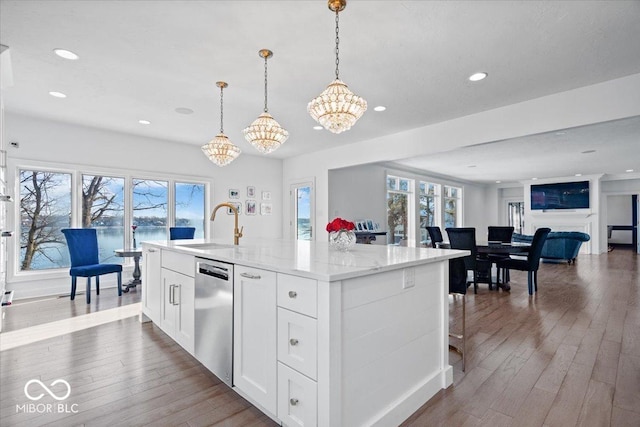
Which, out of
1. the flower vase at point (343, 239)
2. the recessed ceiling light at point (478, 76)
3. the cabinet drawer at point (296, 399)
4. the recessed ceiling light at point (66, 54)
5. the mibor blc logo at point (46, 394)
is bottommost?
the mibor blc logo at point (46, 394)

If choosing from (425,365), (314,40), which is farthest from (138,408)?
(314,40)

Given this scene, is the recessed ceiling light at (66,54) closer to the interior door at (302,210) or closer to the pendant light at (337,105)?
the pendant light at (337,105)

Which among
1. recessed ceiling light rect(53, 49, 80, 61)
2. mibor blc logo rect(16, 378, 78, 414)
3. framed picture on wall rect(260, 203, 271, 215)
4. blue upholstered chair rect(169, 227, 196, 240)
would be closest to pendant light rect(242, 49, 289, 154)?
recessed ceiling light rect(53, 49, 80, 61)

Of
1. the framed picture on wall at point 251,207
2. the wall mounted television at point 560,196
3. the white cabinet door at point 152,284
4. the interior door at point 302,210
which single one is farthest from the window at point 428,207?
the white cabinet door at point 152,284

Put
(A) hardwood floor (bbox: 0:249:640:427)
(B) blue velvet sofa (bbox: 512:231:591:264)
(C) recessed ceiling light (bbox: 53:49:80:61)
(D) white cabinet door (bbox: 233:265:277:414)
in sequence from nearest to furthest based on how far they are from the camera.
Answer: (D) white cabinet door (bbox: 233:265:277:414), (A) hardwood floor (bbox: 0:249:640:427), (C) recessed ceiling light (bbox: 53:49:80:61), (B) blue velvet sofa (bbox: 512:231:591:264)

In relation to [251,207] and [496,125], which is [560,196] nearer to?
[496,125]

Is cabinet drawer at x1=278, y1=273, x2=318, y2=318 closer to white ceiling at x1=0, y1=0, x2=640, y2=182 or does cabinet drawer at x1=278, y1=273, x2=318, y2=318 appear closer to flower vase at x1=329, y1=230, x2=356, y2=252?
flower vase at x1=329, y1=230, x2=356, y2=252

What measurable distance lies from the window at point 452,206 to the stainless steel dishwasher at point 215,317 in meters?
9.87

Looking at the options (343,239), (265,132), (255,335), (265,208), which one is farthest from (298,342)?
(265,208)

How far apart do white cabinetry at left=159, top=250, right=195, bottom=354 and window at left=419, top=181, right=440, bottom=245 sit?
7.86 metres

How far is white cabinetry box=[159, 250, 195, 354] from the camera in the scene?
2.40m

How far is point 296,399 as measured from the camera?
154 centimetres

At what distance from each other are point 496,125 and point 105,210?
20.3 feet

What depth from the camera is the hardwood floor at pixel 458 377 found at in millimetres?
1805
